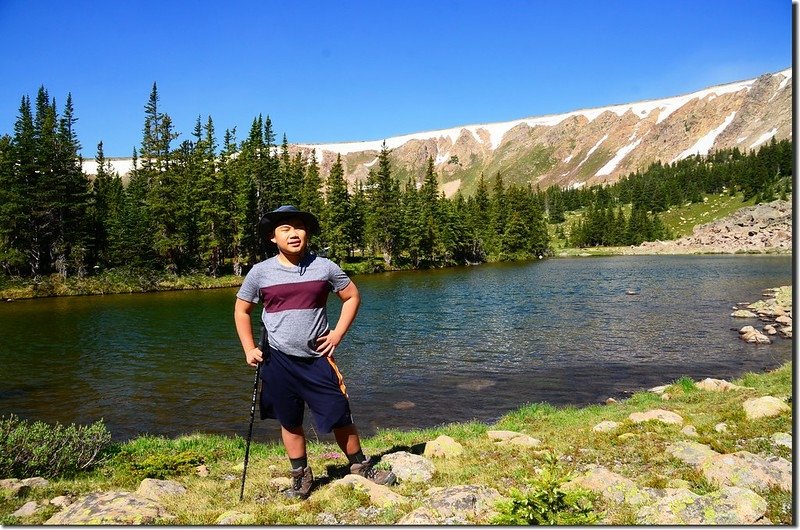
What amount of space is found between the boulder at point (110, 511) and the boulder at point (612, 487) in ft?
13.7

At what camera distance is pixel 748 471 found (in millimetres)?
5602

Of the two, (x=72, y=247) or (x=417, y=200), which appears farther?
(x=417, y=200)

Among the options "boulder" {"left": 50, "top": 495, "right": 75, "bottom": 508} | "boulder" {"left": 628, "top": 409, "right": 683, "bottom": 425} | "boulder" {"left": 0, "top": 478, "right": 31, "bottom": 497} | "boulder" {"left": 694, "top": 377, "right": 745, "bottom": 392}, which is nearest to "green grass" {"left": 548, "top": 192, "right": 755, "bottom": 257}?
"boulder" {"left": 694, "top": 377, "right": 745, "bottom": 392}

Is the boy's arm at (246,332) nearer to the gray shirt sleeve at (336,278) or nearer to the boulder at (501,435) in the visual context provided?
the gray shirt sleeve at (336,278)

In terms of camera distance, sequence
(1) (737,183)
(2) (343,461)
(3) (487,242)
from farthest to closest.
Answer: (1) (737,183), (3) (487,242), (2) (343,461)

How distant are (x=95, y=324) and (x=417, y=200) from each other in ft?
203

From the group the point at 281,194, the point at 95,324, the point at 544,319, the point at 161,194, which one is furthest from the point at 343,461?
the point at 281,194

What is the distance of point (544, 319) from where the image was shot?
31.0m

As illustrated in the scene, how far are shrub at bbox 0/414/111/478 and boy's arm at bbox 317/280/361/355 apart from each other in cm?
439

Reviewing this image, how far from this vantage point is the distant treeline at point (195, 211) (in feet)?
169

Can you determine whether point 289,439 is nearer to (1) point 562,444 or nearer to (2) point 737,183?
(1) point 562,444

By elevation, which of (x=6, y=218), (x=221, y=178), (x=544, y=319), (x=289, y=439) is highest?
(x=221, y=178)

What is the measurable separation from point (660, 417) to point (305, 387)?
6.55m

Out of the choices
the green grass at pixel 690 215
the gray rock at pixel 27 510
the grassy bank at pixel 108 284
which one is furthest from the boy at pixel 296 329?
the green grass at pixel 690 215
